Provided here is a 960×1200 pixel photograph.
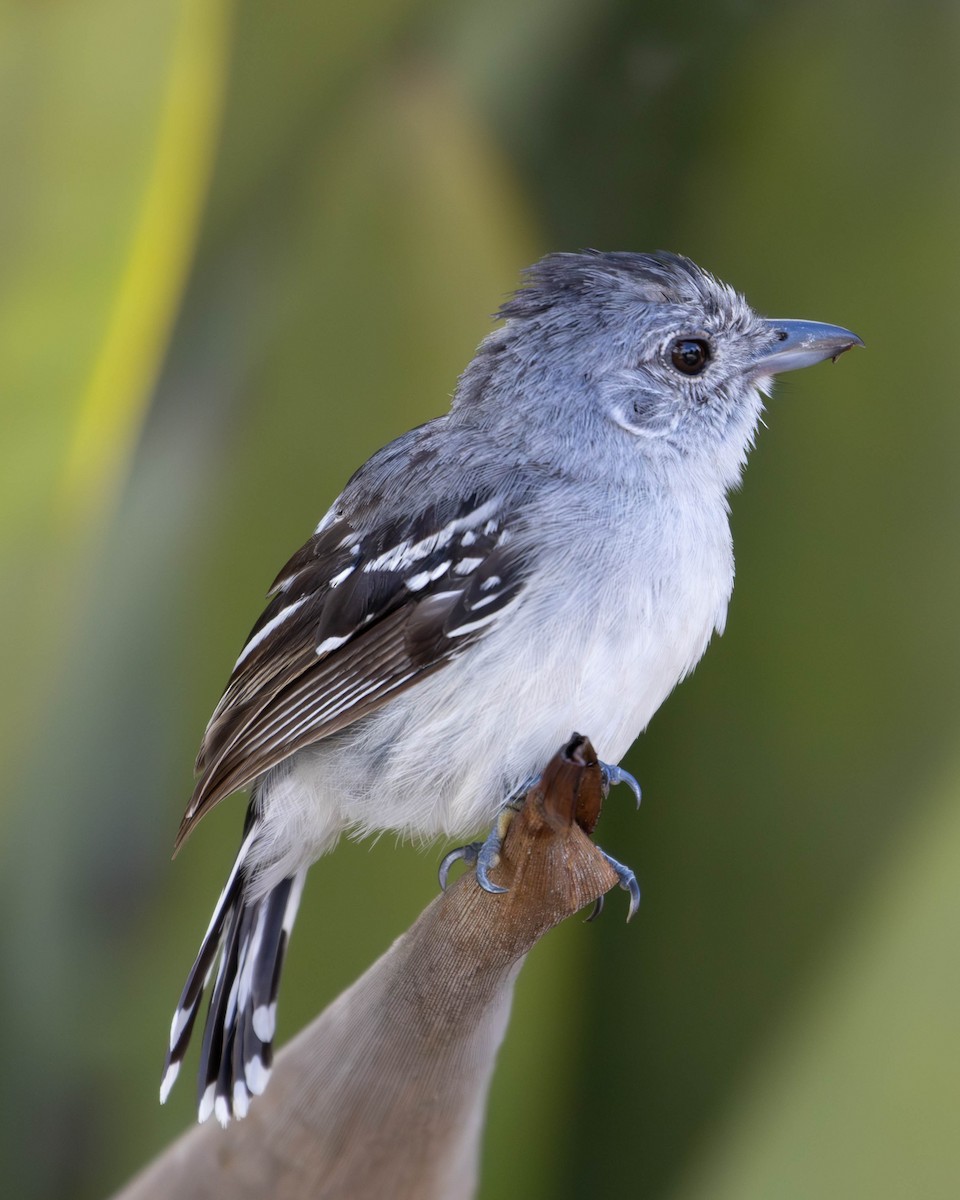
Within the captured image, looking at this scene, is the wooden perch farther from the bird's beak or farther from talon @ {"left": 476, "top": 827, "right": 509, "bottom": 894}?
the bird's beak

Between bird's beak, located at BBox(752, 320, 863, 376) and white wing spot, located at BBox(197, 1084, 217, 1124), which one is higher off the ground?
bird's beak, located at BBox(752, 320, 863, 376)

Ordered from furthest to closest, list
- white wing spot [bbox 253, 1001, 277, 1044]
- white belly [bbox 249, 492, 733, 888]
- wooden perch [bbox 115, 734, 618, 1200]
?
1. white wing spot [bbox 253, 1001, 277, 1044]
2. white belly [bbox 249, 492, 733, 888]
3. wooden perch [bbox 115, 734, 618, 1200]

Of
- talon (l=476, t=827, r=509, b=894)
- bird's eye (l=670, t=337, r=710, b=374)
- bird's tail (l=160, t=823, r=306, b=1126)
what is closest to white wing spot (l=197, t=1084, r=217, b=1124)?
bird's tail (l=160, t=823, r=306, b=1126)

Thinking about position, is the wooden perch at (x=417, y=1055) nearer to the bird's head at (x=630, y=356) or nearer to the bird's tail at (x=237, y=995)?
the bird's tail at (x=237, y=995)

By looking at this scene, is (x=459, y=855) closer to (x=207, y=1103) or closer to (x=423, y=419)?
(x=207, y=1103)

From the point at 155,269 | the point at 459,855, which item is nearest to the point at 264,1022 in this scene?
the point at 459,855

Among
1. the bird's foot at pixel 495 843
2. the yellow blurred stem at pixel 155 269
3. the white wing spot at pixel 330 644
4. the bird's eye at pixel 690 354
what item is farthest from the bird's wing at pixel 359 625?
the yellow blurred stem at pixel 155 269

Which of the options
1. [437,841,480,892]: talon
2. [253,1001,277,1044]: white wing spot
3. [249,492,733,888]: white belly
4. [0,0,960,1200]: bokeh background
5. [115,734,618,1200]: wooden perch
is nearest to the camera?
[115,734,618,1200]: wooden perch
